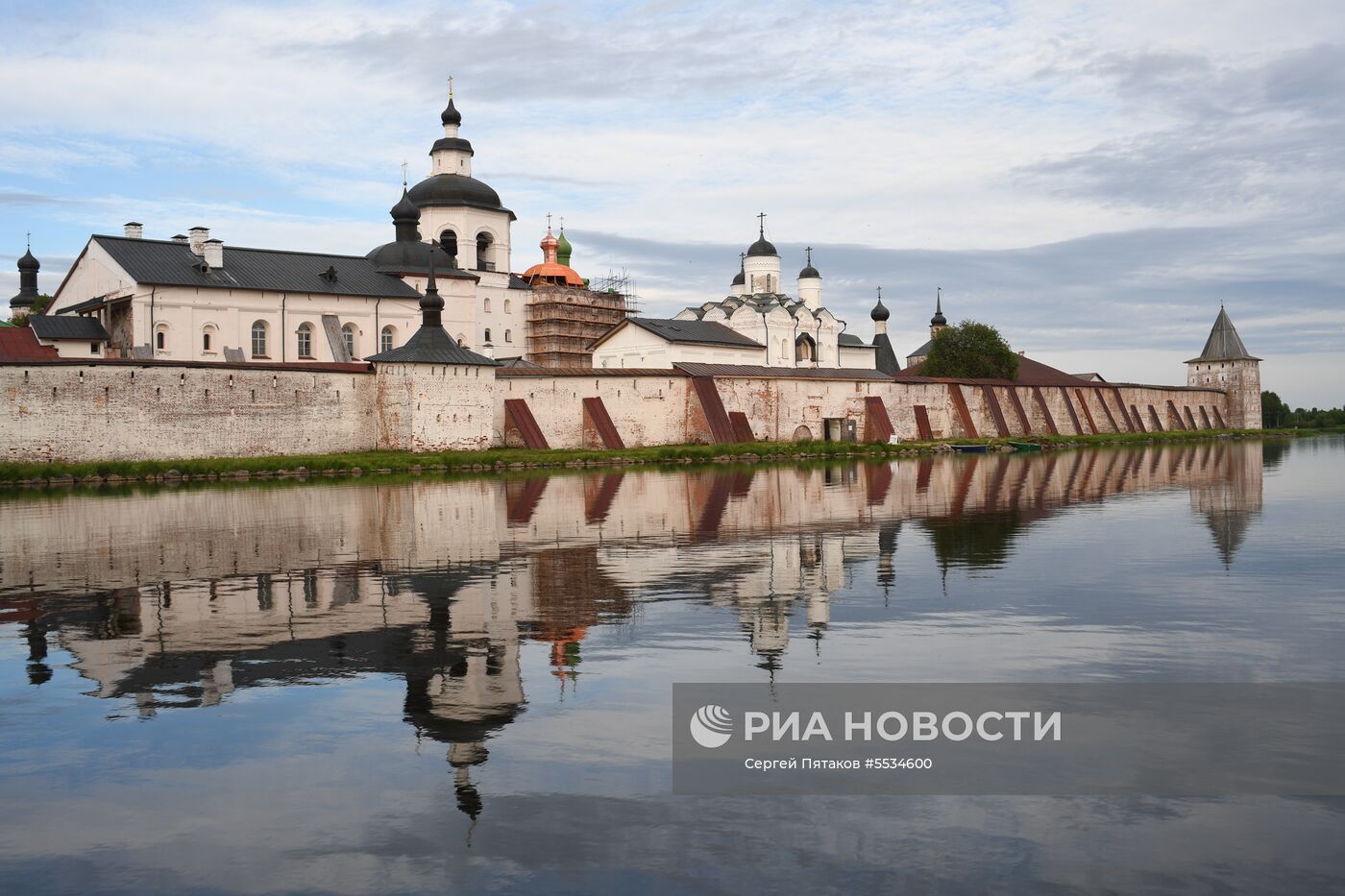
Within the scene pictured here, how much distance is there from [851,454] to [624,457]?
9186mm

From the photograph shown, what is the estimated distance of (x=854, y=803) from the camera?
4.54 metres

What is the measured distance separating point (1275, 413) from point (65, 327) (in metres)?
85.7

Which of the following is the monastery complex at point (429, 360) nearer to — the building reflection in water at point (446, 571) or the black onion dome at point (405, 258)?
the black onion dome at point (405, 258)

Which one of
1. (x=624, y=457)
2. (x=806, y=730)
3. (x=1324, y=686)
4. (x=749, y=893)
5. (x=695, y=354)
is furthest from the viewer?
(x=695, y=354)

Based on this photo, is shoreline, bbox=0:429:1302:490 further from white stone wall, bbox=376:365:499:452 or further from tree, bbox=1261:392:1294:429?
tree, bbox=1261:392:1294:429

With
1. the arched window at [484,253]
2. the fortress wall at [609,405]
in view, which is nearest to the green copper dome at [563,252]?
the arched window at [484,253]

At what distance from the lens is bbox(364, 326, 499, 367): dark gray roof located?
33.5 meters

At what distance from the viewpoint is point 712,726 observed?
553 cm

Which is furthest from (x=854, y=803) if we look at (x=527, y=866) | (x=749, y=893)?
(x=527, y=866)

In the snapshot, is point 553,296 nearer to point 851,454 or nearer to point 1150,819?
point 851,454

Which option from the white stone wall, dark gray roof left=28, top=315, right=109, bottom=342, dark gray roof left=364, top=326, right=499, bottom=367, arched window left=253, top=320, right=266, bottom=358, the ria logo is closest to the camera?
the ria logo

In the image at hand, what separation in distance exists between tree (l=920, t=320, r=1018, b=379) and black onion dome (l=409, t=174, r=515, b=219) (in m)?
23.7

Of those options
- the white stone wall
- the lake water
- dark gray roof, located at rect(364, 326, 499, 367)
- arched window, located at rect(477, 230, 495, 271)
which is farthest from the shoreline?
arched window, located at rect(477, 230, 495, 271)

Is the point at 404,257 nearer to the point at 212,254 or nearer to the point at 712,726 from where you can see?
the point at 212,254
